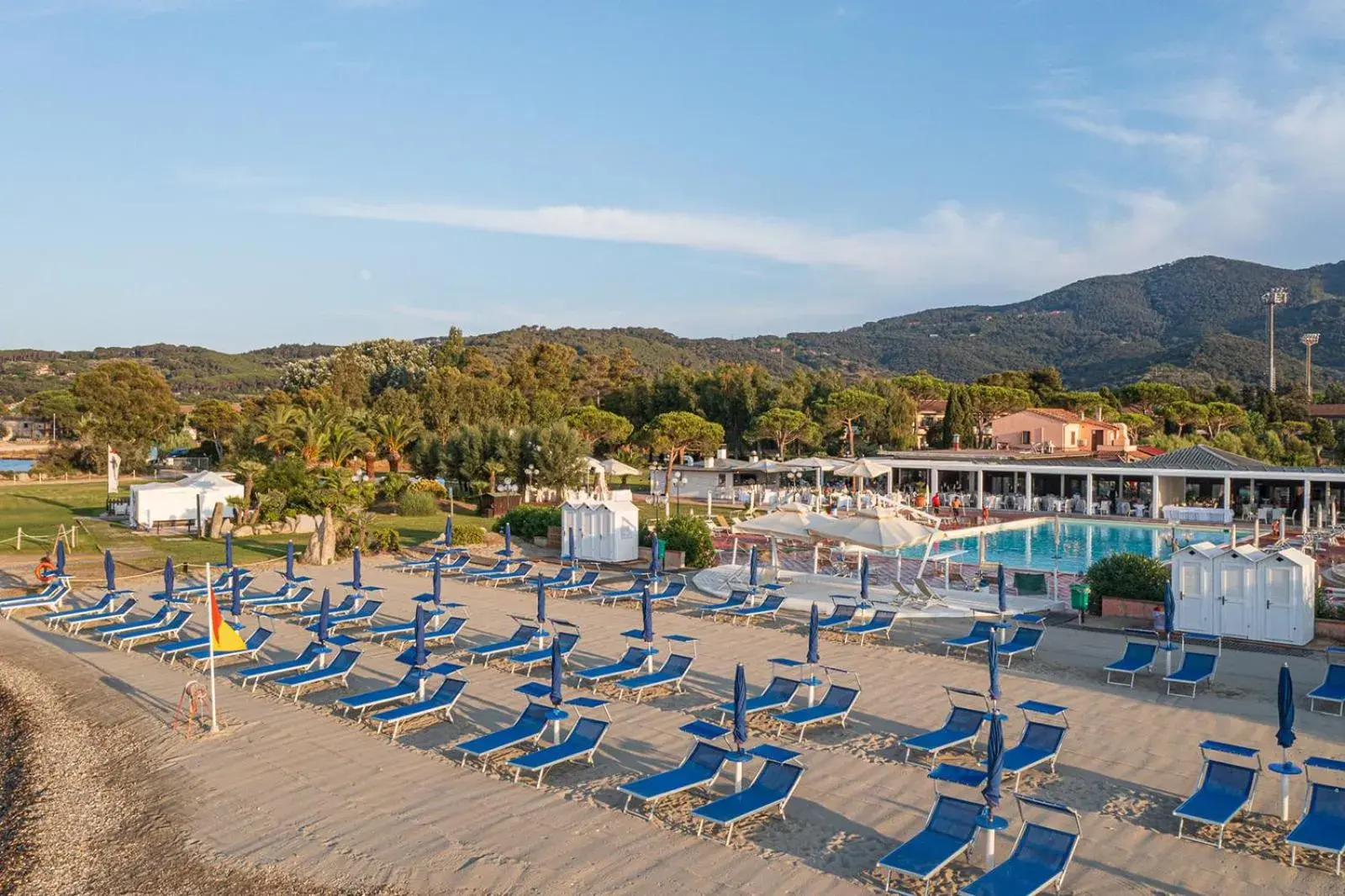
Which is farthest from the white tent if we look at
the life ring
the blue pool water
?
the blue pool water

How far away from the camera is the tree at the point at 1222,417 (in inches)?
2224

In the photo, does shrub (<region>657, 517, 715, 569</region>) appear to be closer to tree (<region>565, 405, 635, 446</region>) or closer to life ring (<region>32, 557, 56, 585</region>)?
life ring (<region>32, 557, 56, 585</region>)

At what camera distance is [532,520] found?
26.6m

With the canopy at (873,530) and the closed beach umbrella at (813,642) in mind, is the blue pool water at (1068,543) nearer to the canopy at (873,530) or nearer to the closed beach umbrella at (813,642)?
the canopy at (873,530)

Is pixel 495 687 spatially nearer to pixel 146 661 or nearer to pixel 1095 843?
pixel 146 661

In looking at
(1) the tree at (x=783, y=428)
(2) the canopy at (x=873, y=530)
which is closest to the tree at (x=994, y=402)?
(1) the tree at (x=783, y=428)

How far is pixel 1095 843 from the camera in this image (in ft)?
24.0

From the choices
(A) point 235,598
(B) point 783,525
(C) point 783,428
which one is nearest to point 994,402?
(C) point 783,428

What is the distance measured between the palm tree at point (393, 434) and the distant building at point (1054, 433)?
1242 inches

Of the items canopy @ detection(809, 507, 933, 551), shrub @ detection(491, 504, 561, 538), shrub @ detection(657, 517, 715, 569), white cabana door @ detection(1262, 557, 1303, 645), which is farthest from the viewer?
shrub @ detection(491, 504, 561, 538)

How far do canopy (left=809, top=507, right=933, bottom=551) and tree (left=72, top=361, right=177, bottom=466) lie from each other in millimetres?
53875

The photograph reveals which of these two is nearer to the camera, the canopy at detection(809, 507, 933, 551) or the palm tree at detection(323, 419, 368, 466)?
the canopy at detection(809, 507, 933, 551)

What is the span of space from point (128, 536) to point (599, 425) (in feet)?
82.2

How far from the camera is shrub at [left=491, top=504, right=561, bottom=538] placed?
86.4 feet
